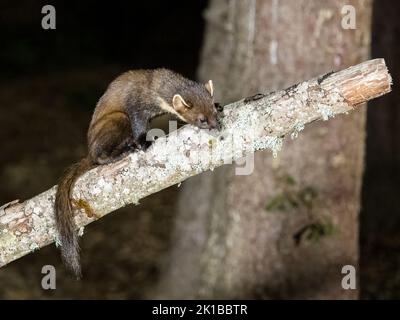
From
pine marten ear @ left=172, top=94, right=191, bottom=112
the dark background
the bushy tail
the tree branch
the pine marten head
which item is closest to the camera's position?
the tree branch

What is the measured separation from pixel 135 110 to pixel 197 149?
1062mm

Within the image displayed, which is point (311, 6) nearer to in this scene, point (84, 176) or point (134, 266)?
point (84, 176)

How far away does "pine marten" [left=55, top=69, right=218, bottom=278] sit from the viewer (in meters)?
4.46

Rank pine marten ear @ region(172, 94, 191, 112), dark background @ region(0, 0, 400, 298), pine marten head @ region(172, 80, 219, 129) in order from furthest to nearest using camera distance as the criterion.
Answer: dark background @ region(0, 0, 400, 298) < pine marten ear @ region(172, 94, 191, 112) < pine marten head @ region(172, 80, 219, 129)

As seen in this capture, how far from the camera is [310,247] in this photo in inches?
224

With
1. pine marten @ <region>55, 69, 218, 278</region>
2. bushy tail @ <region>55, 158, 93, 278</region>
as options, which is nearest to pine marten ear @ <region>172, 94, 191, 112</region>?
pine marten @ <region>55, 69, 218, 278</region>

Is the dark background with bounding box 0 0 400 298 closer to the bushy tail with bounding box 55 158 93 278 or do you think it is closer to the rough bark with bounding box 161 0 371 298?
the rough bark with bounding box 161 0 371 298

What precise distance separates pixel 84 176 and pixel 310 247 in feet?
7.16

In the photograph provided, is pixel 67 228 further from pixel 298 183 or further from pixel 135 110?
pixel 298 183

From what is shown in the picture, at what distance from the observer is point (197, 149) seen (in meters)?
3.91

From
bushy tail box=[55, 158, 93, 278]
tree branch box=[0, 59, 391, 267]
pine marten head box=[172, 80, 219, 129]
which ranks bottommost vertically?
bushy tail box=[55, 158, 93, 278]

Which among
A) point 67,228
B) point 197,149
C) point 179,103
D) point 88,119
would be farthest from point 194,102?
point 88,119
